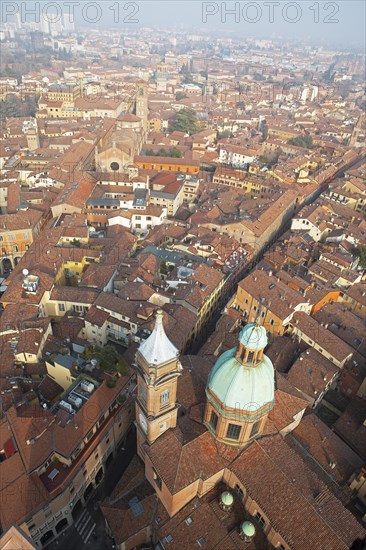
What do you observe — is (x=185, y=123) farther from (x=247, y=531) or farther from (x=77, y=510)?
(x=247, y=531)

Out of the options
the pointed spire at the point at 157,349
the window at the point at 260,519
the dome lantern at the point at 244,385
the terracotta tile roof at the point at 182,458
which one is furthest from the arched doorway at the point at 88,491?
the pointed spire at the point at 157,349

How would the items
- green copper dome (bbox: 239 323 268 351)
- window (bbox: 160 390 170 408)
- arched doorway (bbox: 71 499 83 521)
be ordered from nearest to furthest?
green copper dome (bbox: 239 323 268 351) < window (bbox: 160 390 170 408) < arched doorway (bbox: 71 499 83 521)

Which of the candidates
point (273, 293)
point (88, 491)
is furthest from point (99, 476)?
point (273, 293)

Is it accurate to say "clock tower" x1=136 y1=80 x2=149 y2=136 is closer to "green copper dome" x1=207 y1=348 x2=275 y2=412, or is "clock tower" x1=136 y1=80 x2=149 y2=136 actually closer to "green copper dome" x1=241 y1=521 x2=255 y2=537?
"green copper dome" x1=207 y1=348 x2=275 y2=412

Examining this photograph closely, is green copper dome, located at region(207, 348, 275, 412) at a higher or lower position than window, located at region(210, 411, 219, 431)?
higher

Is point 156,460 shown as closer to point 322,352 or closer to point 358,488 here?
point 358,488

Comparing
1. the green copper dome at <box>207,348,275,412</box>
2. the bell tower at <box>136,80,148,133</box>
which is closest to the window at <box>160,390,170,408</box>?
the green copper dome at <box>207,348,275,412</box>

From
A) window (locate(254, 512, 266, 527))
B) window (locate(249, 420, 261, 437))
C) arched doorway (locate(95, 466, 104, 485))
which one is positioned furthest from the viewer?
arched doorway (locate(95, 466, 104, 485))

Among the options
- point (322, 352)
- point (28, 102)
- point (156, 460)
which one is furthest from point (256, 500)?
point (28, 102)
